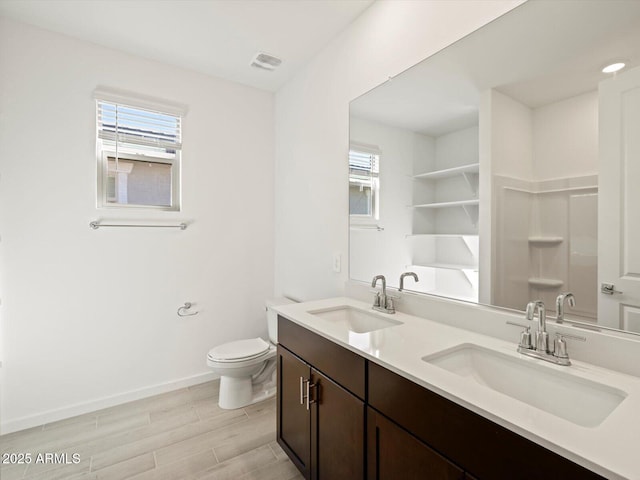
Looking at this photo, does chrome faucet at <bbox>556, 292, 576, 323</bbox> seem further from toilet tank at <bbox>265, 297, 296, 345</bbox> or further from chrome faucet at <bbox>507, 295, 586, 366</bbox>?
toilet tank at <bbox>265, 297, 296, 345</bbox>

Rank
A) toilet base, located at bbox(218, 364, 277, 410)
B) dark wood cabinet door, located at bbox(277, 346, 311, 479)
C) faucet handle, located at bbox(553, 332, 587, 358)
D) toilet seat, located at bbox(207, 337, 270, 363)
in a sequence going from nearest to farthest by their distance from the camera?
1. faucet handle, located at bbox(553, 332, 587, 358)
2. dark wood cabinet door, located at bbox(277, 346, 311, 479)
3. toilet seat, located at bbox(207, 337, 270, 363)
4. toilet base, located at bbox(218, 364, 277, 410)

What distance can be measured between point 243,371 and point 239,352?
0.13 m

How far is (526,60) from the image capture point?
1195mm

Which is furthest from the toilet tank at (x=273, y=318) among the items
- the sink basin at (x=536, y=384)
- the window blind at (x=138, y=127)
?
the sink basin at (x=536, y=384)

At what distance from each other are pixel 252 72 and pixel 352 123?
1.19 metres

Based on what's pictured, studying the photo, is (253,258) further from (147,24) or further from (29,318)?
(147,24)

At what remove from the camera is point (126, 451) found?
182 cm

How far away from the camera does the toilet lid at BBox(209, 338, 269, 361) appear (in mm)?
2186

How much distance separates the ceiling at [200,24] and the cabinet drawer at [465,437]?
207 cm

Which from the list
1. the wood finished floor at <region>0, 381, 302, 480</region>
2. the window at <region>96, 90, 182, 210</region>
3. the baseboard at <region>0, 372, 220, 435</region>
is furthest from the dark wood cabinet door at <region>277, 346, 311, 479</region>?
the window at <region>96, 90, 182, 210</region>

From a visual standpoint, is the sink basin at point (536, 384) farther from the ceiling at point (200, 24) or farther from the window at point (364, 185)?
the ceiling at point (200, 24)

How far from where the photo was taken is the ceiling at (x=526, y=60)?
1.01 metres

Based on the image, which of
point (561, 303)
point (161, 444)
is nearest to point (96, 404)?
point (161, 444)

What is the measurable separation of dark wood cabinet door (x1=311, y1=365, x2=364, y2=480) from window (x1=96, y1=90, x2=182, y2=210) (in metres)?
1.97
